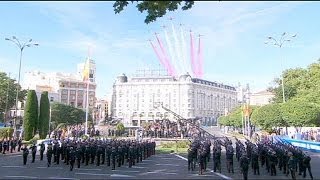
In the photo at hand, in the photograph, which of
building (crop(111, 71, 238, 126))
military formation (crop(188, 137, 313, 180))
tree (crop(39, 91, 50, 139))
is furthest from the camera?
building (crop(111, 71, 238, 126))

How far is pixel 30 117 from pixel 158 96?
4412 inches

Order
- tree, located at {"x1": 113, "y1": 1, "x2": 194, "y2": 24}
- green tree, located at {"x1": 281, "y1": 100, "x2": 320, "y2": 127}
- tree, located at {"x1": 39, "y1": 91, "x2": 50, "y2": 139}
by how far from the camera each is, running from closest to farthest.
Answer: tree, located at {"x1": 113, "y1": 1, "x2": 194, "y2": 24}
green tree, located at {"x1": 281, "y1": 100, "x2": 320, "y2": 127}
tree, located at {"x1": 39, "y1": 91, "x2": 50, "y2": 139}

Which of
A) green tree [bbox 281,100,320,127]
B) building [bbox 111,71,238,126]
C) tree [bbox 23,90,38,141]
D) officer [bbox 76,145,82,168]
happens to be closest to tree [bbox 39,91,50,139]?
tree [bbox 23,90,38,141]

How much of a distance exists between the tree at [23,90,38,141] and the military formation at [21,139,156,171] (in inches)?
754

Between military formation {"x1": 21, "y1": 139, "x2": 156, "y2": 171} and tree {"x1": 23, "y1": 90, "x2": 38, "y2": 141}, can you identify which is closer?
military formation {"x1": 21, "y1": 139, "x2": 156, "y2": 171}

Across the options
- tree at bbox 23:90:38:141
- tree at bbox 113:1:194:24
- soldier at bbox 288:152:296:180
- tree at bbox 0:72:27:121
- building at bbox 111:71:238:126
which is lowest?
soldier at bbox 288:152:296:180

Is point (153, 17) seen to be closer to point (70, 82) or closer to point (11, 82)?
point (11, 82)

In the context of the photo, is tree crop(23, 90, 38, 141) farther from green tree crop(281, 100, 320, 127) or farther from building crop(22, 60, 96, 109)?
building crop(22, 60, 96, 109)

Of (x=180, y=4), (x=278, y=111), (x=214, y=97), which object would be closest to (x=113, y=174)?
(x=180, y=4)

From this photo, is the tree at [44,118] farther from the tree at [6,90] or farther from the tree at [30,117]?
the tree at [6,90]

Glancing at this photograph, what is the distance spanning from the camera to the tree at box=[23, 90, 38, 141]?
4472cm

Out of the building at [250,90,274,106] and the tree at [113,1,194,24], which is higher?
the building at [250,90,274,106]

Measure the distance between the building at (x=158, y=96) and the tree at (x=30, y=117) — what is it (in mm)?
103106

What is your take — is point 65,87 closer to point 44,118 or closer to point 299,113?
point 44,118
